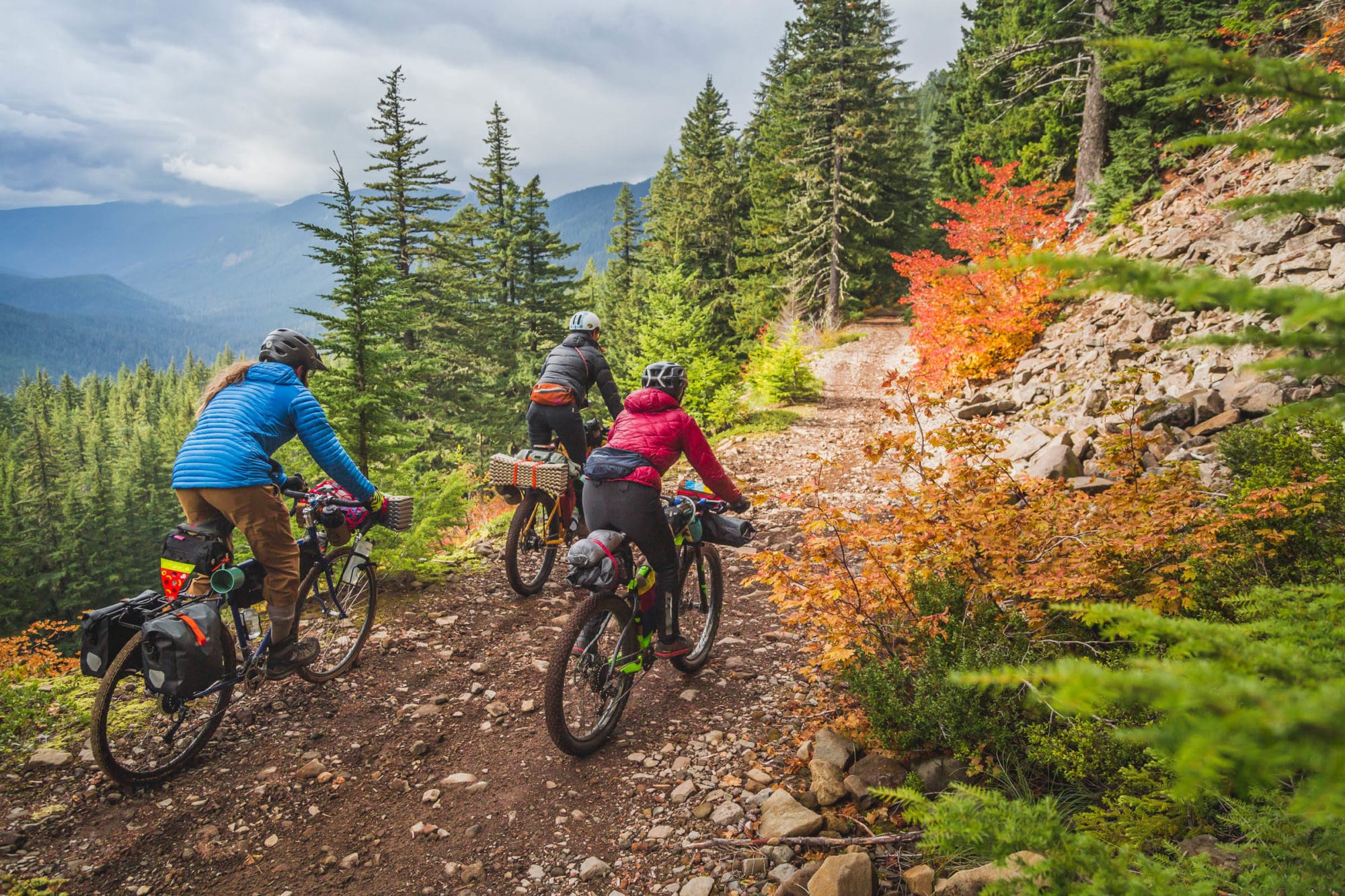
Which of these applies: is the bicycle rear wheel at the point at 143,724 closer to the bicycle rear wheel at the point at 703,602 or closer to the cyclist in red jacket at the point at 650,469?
the cyclist in red jacket at the point at 650,469

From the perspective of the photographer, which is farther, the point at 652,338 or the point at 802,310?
the point at 802,310

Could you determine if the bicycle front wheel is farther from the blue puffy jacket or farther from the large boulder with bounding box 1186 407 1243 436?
the large boulder with bounding box 1186 407 1243 436

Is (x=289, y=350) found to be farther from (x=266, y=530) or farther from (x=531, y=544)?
(x=531, y=544)

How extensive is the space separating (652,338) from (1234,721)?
14.9m

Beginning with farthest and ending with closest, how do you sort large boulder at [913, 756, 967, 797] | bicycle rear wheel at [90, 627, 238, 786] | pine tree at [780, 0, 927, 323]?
pine tree at [780, 0, 927, 323] → bicycle rear wheel at [90, 627, 238, 786] → large boulder at [913, 756, 967, 797]

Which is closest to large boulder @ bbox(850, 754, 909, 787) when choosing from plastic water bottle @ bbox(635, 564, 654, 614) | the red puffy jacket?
plastic water bottle @ bbox(635, 564, 654, 614)

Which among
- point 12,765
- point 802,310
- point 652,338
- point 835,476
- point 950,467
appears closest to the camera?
point 12,765

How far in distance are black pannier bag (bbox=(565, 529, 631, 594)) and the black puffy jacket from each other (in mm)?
2457

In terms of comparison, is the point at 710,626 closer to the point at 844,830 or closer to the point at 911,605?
the point at 911,605

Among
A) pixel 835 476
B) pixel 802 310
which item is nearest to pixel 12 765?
pixel 835 476

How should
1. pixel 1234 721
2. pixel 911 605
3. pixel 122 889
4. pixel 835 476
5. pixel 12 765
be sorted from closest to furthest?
pixel 1234 721 → pixel 122 889 → pixel 12 765 → pixel 911 605 → pixel 835 476

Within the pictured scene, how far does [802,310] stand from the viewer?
25.6 meters

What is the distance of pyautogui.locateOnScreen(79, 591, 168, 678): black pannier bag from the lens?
3.53 m

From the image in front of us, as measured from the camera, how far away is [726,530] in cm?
464
